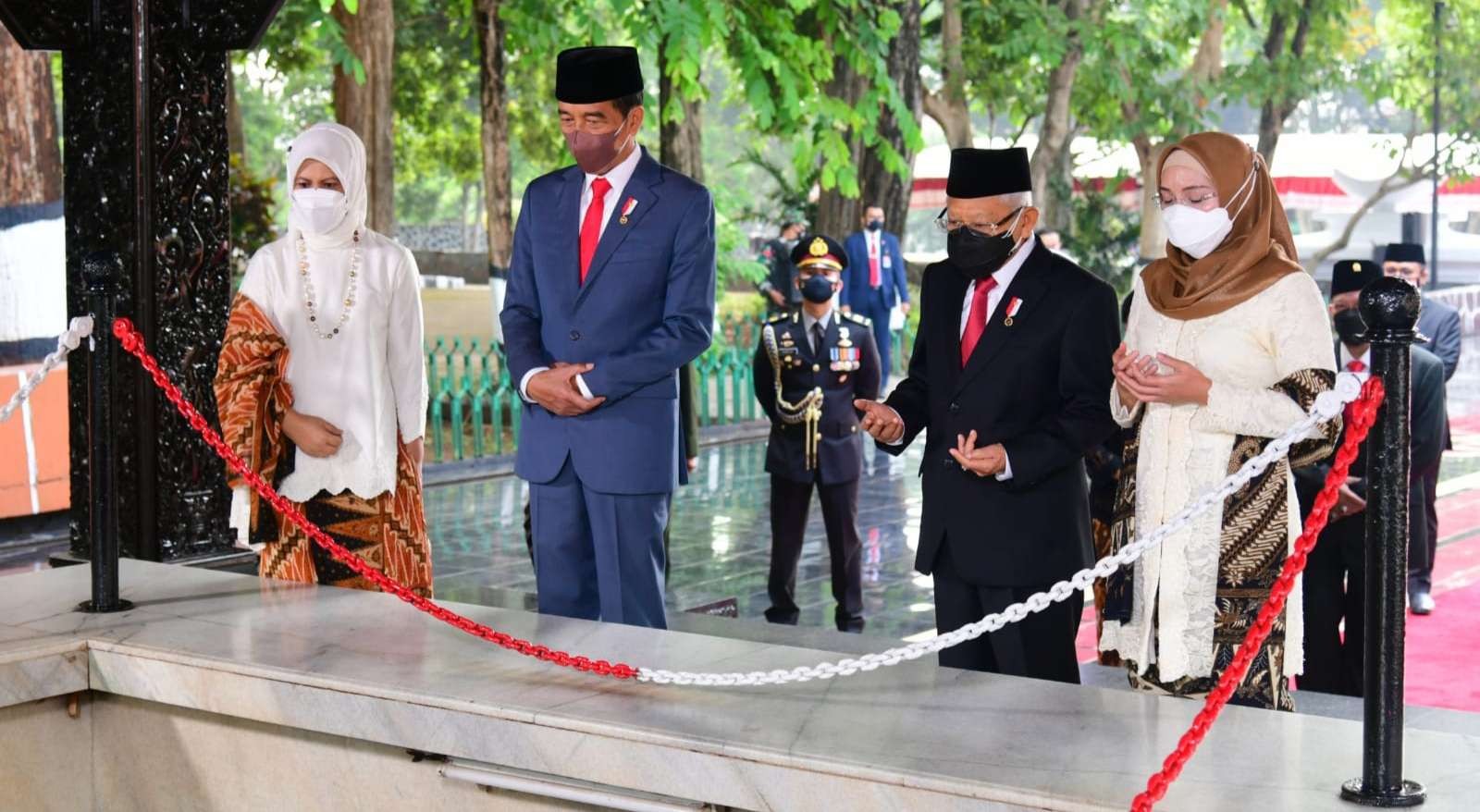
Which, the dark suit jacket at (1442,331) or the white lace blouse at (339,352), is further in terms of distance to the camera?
the dark suit jacket at (1442,331)

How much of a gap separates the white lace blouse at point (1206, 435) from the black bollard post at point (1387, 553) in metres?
0.67

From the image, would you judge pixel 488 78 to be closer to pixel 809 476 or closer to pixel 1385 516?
pixel 809 476

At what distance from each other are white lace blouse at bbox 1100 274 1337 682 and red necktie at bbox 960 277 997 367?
488mm

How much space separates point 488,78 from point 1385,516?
45.8ft

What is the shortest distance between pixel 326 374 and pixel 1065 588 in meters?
2.60

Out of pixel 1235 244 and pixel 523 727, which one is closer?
pixel 523 727

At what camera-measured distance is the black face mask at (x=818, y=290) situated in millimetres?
8648

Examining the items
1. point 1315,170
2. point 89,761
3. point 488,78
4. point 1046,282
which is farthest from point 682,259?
point 1315,170

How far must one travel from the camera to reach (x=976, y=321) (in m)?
4.61

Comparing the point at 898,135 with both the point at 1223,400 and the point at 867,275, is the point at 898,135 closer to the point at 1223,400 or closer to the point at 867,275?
the point at 867,275

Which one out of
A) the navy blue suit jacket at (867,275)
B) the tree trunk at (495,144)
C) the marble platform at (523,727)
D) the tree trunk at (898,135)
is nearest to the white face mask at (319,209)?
the marble platform at (523,727)

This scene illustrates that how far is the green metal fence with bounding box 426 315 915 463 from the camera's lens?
49.5ft

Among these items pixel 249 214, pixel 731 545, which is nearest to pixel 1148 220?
pixel 249 214

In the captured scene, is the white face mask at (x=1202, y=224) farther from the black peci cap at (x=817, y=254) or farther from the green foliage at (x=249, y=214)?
the green foliage at (x=249, y=214)
